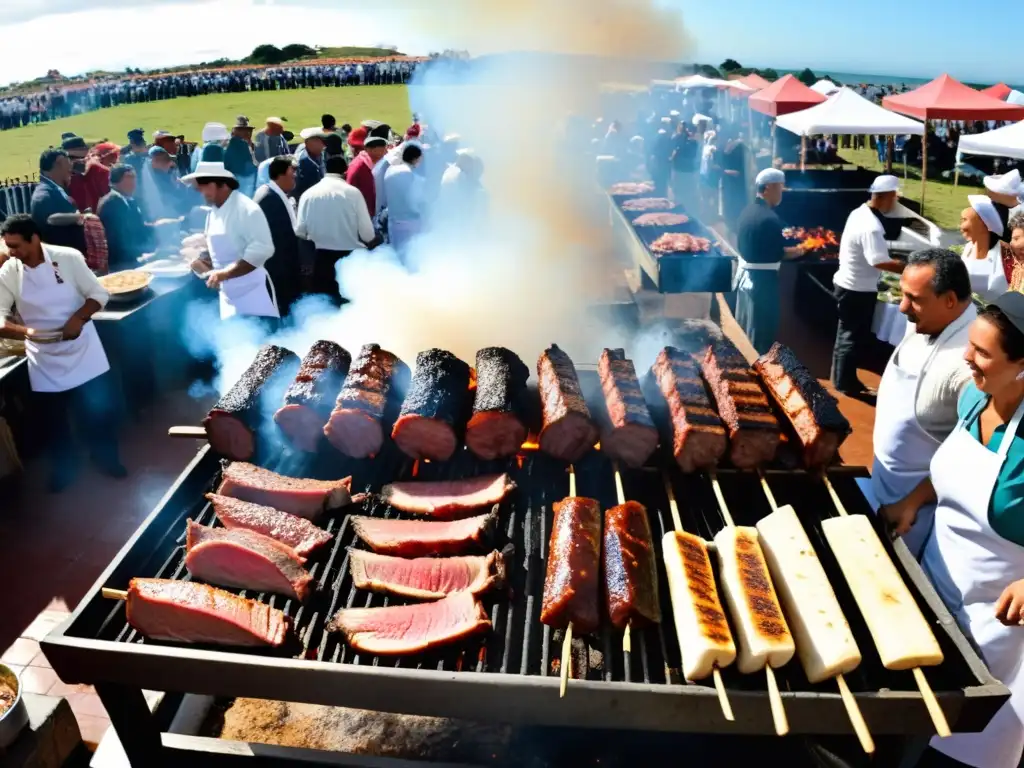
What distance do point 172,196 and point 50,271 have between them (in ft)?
25.0

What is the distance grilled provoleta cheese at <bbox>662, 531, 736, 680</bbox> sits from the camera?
2.65m

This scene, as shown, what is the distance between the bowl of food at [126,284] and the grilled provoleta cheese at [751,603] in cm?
726

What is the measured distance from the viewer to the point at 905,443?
4.10 metres

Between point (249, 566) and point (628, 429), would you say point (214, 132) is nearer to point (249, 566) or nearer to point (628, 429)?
point (249, 566)

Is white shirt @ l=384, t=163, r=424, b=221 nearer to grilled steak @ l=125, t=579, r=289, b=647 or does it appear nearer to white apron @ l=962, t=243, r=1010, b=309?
white apron @ l=962, t=243, r=1010, b=309

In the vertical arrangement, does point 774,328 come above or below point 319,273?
below

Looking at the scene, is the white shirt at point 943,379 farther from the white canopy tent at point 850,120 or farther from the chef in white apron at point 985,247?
the white canopy tent at point 850,120

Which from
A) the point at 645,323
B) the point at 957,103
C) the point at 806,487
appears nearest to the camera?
the point at 806,487

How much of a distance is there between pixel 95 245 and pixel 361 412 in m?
6.66

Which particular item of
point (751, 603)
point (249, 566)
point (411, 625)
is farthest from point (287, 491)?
point (751, 603)

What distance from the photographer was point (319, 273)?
31.8ft

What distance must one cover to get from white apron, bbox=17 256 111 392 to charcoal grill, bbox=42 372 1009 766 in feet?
10.5

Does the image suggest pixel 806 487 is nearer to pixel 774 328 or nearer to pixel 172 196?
pixel 774 328

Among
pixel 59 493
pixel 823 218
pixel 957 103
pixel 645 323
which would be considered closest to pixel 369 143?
pixel 645 323
